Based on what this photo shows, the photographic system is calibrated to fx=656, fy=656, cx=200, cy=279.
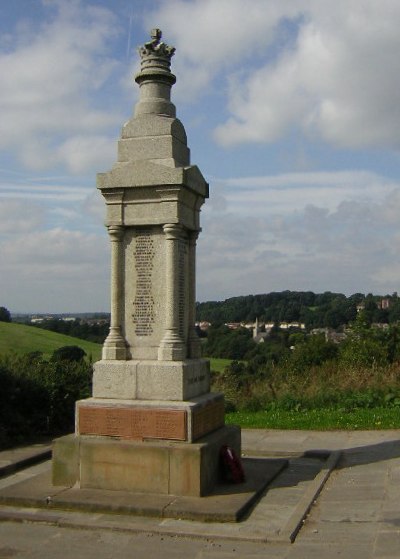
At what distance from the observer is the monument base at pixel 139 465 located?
7.48 meters

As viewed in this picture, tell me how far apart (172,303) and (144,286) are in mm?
531

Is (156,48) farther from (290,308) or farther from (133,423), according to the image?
(290,308)

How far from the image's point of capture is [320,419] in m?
13.3

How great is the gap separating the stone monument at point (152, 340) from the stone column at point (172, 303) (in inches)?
0.5

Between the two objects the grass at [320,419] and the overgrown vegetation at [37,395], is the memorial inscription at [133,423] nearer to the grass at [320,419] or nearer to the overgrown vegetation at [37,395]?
the overgrown vegetation at [37,395]

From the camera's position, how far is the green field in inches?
1391

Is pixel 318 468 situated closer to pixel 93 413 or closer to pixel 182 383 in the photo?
pixel 182 383

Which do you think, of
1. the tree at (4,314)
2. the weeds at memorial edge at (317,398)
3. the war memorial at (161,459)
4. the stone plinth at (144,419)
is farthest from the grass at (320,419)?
the tree at (4,314)

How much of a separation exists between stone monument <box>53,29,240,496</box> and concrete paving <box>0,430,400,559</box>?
75 centimetres

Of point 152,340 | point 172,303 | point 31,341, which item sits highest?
point 172,303

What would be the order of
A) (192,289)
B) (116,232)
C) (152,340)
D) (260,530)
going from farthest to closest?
(192,289) → (116,232) → (152,340) → (260,530)

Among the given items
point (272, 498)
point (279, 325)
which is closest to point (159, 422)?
point (272, 498)

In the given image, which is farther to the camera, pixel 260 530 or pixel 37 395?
pixel 37 395

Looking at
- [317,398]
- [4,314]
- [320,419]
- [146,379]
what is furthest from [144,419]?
[4,314]
